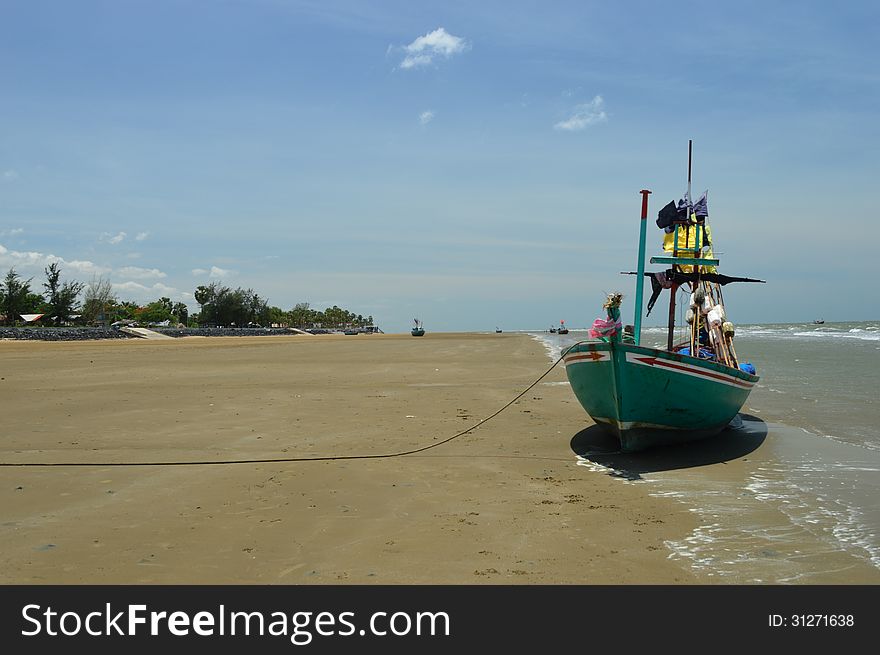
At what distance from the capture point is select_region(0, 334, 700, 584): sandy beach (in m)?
4.96

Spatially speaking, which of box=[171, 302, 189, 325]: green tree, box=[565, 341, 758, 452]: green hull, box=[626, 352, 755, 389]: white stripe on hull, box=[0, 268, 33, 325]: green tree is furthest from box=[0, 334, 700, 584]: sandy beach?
box=[171, 302, 189, 325]: green tree

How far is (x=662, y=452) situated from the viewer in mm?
10250

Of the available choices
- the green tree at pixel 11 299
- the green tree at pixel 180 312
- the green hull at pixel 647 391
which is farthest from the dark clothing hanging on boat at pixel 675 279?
the green tree at pixel 180 312

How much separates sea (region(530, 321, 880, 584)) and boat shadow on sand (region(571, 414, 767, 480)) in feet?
0.05

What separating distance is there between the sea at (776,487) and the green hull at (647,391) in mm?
386

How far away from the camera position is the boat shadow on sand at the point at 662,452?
9.16 metres

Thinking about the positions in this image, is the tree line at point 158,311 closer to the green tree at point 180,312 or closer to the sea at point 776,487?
the green tree at point 180,312

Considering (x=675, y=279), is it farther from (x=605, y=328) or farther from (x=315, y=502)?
(x=315, y=502)

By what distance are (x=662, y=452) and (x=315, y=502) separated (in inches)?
234

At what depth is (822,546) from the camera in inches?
223

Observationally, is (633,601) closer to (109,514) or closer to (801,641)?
(801,641)

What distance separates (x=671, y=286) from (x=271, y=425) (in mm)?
8736

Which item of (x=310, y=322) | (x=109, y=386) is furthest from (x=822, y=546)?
(x=310, y=322)

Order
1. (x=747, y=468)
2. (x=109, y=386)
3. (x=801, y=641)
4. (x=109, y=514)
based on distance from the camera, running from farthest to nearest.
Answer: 1. (x=109, y=386)
2. (x=747, y=468)
3. (x=109, y=514)
4. (x=801, y=641)
